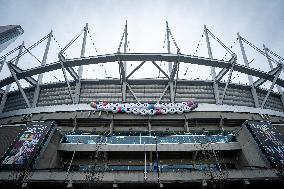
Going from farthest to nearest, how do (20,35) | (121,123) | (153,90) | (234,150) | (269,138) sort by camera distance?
(20,35) → (153,90) → (121,123) → (234,150) → (269,138)

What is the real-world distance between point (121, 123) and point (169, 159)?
29.6ft

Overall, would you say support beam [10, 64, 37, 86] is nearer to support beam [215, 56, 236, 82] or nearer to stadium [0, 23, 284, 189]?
stadium [0, 23, 284, 189]

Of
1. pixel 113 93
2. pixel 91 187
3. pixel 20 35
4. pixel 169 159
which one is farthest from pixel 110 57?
pixel 20 35

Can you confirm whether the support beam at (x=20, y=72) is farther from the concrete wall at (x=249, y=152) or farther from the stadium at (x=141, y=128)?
the concrete wall at (x=249, y=152)

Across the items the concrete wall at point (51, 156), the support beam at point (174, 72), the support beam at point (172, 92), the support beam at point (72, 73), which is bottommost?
the concrete wall at point (51, 156)

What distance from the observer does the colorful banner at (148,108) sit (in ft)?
104

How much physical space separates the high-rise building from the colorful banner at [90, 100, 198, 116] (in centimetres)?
4547

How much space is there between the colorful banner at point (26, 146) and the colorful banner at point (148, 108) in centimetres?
793

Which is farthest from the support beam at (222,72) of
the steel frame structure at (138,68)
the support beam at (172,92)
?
the support beam at (172,92)

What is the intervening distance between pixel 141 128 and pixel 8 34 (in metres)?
55.7

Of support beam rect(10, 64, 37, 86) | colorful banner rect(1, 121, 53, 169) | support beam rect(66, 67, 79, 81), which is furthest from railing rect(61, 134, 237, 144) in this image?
support beam rect(10, 64, 37, 86)

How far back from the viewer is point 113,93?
36.0m

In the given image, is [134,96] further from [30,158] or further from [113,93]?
[30,158]

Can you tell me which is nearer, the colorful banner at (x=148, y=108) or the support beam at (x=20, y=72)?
the colorful banner at (x=148, y=108)
